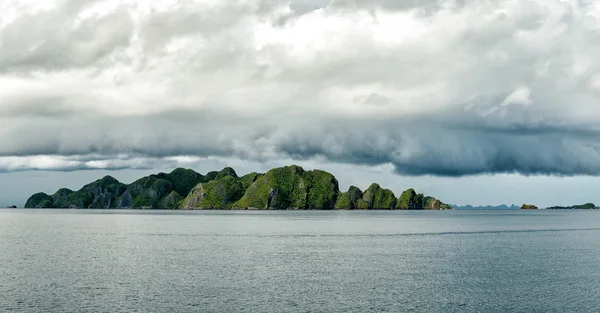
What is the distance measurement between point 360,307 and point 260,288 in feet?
49.0

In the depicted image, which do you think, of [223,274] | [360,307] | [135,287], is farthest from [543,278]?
[135,287]

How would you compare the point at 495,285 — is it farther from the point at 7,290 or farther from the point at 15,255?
the point at 15,255

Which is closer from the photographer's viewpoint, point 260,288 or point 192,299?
point 192,299

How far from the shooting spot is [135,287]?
2596 inches

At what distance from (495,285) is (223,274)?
37113mm

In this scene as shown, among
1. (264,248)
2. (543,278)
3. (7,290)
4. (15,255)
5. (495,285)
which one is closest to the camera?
(7,290)

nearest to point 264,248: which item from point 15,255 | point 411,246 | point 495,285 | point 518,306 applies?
point 411,246

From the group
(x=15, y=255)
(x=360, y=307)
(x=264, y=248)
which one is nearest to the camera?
(x=360, y=307)

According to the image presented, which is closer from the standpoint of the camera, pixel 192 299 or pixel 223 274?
pixel 192 299

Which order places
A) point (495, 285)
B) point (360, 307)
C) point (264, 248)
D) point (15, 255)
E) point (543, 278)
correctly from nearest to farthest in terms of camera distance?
point (360, 307), point (495, 285), point (543, 278), point (15, 255), point (264, 248)

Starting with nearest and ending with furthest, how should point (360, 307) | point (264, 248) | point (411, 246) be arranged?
point (360, 307), point (264, 248), point (411, 246)

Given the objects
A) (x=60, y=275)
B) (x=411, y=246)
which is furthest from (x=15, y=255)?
(x=411, y=246)

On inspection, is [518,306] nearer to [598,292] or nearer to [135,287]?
[598,292]

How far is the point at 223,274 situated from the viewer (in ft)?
252
